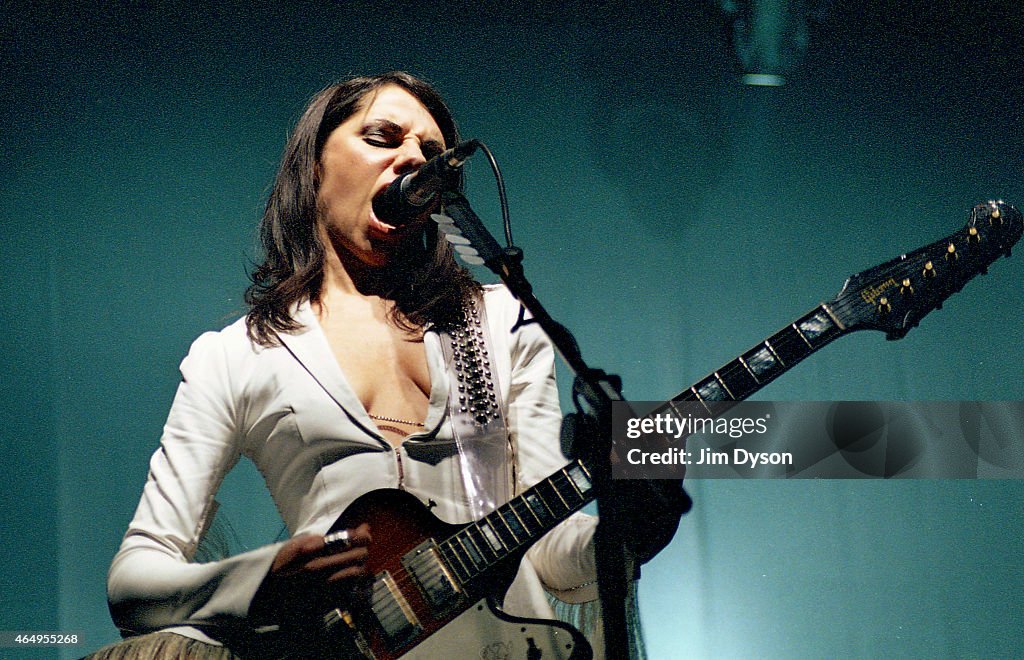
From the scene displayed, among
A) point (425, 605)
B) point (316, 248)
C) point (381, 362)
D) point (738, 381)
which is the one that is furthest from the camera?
point (316, 248)

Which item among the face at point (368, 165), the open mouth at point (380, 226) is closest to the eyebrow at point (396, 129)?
the face at point (368, 165)

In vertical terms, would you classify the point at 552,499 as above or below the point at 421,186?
below

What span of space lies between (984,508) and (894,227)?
53cm

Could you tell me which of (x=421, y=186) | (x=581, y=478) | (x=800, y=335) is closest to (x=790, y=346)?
(x=800, y=335)

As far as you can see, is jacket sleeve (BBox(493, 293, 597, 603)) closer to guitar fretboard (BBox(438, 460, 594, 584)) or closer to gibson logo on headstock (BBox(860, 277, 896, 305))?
guitar fretboard (BBox(438, 460, 594, 584))

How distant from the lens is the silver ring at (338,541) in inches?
57.0

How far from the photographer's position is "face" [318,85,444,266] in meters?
1.76

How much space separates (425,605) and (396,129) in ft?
2.63

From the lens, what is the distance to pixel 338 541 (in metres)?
1.45

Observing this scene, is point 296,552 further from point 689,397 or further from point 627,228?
point 627,228

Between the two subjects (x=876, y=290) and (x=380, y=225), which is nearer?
(x=876, y=290)

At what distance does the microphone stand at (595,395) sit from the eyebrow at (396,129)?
0.42m

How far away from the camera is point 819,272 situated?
191 cm

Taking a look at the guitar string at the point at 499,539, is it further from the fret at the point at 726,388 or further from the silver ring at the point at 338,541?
the fret at the point at 726,388
